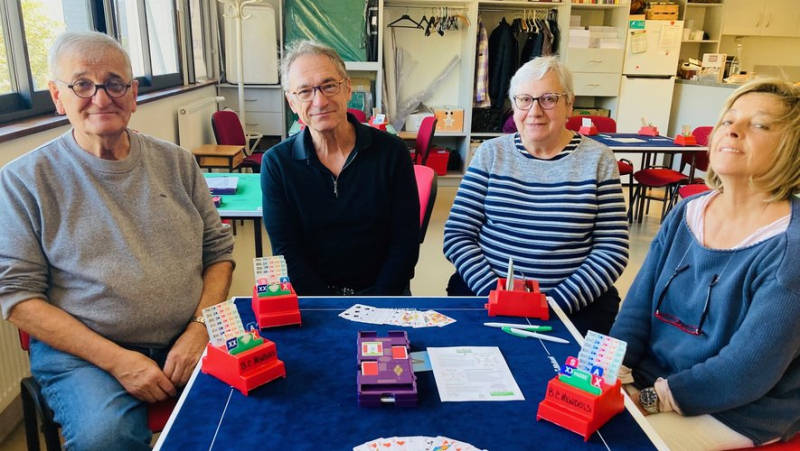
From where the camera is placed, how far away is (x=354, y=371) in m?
1.14

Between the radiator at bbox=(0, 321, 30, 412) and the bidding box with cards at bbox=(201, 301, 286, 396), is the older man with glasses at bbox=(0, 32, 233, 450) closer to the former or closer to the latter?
the bidding box with cards at bbox=(201, 301, 286, 396)

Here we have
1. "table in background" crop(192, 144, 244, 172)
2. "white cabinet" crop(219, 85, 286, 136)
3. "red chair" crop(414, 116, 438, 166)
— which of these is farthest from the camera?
"white cabinet" crop(219, 85, 286, 136)

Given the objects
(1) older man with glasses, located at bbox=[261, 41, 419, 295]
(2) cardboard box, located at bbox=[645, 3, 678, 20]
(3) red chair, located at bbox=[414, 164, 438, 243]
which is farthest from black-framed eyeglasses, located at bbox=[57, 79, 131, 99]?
(2) cardboard box, located at bbox=[645, 3, 678, 20]

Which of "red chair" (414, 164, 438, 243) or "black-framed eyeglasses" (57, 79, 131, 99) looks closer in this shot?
"black-framed eyeglasses" (57, 79, 131, 99)

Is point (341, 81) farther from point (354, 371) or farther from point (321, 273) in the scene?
point (354, 371)

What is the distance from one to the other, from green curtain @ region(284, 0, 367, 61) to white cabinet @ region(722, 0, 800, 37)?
4358 millimetres

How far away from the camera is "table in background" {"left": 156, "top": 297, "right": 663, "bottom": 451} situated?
0.94 meters

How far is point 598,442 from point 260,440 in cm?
57

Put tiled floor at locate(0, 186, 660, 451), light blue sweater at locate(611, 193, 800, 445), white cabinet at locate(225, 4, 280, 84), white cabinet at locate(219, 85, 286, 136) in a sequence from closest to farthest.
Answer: light blue sweater at locate(611, 193, 800, 445), tiled floor at locate(0, 186, 660, 451), white cabinet at locate(225, 4, 280, 84), white cabinet at locate(219, 85, 286, 136)

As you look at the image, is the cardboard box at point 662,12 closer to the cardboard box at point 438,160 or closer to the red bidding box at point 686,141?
the red bidding box at point 686,141

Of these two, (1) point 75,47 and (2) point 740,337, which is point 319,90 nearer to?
(1) point 75,47

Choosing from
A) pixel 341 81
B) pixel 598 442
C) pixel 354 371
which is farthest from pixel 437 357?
pixel 341 81

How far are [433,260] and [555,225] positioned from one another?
2175 millimetres

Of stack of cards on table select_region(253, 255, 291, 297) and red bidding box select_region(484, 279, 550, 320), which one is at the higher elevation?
stack of cards on table select_region(253, 255, 291, 297)
